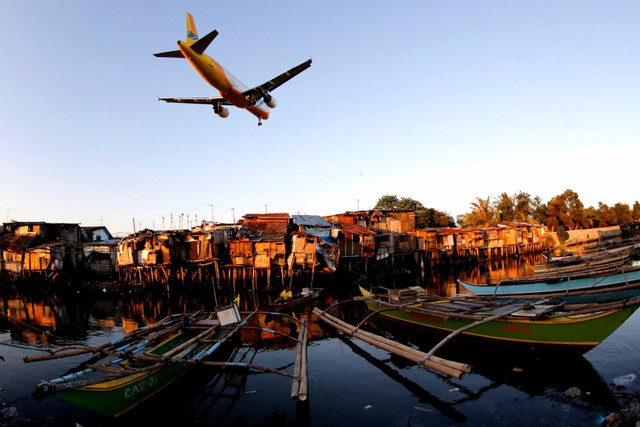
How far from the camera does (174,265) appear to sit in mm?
31734

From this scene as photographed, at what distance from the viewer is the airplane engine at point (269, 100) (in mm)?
19891

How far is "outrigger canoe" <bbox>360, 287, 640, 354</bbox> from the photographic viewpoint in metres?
9.98

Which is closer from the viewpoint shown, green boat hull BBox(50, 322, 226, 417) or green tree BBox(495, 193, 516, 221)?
green boat hull BBox(50, 322, 226, 417)

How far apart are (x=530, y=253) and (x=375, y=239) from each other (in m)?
31.3

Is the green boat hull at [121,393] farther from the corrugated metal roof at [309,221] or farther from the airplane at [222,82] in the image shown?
the corrugated metal roof at [309,221]

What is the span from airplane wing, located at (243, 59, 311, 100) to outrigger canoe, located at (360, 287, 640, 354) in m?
11.5

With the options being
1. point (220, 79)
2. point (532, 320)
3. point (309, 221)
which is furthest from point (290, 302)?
point (309, 221)

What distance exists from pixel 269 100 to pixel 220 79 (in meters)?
4.15

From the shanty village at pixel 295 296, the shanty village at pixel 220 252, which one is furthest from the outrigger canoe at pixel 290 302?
the shanty village at pixel 220 252

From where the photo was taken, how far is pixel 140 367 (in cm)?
978

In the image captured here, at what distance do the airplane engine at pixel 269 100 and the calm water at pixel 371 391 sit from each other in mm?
12435

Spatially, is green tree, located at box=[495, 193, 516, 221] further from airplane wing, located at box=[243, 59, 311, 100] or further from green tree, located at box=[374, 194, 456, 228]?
airplane wing, located at box=[243, 59, 311, 100]

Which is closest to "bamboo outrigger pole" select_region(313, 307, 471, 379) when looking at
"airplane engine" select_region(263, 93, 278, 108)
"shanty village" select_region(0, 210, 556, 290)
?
"airplane engine" select_region(263, 93, 278, 108)

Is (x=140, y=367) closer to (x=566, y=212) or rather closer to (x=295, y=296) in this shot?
(x=295, y=296)
